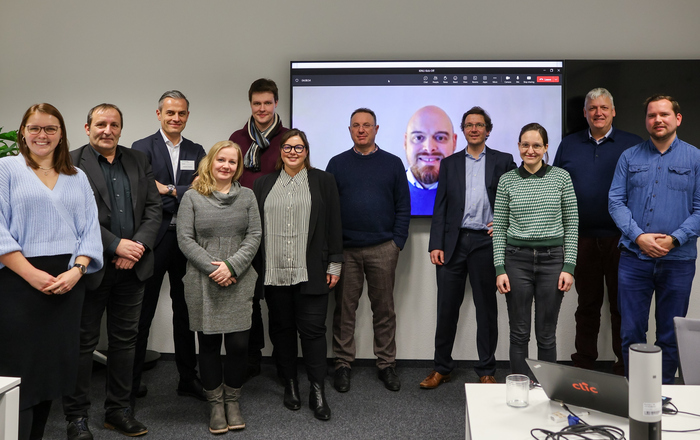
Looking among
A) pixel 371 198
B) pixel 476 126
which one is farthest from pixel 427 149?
pixel 371 198

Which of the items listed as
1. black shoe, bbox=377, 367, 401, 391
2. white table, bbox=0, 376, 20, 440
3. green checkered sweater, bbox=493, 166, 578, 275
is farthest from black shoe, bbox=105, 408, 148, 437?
green checkered sweater, bbox=493, 166, 578, 275

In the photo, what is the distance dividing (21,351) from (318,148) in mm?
2185

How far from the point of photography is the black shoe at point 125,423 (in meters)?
2.63

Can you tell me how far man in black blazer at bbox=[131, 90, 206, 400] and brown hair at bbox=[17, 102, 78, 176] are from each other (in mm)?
680

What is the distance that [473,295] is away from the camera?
3287mm

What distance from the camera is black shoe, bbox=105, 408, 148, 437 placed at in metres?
2.63

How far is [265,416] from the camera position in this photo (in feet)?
9.41

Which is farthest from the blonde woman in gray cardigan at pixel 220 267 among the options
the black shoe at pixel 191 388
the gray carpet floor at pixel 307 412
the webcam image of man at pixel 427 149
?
the webcam image of man at pixel 427 149

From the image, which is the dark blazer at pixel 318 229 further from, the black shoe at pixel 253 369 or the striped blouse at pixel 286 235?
the black shoe at pixel 253 369

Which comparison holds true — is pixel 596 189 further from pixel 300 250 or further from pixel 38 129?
pixel 38 129

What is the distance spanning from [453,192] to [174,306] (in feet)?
5.96

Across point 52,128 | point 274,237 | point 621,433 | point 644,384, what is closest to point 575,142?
point 274,237

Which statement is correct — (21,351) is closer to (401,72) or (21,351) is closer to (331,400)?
(331,400)

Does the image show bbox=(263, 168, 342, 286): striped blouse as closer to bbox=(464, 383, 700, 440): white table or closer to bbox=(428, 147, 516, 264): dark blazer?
bbox=(428, 147, 516, 264): dark blazer
